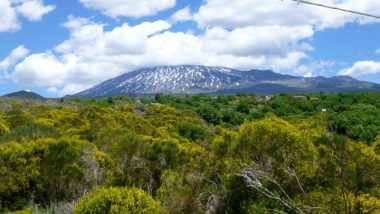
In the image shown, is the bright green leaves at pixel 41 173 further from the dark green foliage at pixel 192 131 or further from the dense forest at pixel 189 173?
the dark green foliage at pixel 192 131

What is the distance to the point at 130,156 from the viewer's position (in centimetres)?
2845

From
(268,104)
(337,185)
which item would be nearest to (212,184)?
(337,185)

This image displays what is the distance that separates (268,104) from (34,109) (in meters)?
57.6

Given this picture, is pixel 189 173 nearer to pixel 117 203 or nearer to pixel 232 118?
pixel 117 203

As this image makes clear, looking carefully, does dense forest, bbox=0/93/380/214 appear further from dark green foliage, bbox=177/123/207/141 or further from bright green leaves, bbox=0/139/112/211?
dark green foliage, bbox=177/123/207/141

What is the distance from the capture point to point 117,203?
16.3 metres

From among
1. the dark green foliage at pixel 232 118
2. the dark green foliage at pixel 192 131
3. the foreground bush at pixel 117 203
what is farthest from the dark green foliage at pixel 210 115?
the foreground bush at pixel 117 203

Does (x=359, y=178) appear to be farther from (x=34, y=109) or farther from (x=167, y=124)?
(x=34, y=109)

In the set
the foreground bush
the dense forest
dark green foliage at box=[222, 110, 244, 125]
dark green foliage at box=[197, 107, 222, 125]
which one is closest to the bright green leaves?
the dense forest

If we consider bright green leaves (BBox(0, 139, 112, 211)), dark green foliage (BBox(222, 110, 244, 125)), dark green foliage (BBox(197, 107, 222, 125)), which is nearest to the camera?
bright green leaves (BBox(0, 139, 112, 211))

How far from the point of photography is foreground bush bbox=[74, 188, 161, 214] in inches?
632

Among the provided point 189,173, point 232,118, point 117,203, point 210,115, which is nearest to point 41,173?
point 189,173

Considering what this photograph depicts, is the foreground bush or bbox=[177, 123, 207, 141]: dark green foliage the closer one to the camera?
the foreground bush

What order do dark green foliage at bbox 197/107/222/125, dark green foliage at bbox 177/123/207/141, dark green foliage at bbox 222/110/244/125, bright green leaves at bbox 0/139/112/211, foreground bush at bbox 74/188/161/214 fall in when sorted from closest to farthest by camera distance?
1. foreground bush at bbox 74/188/161/214
2. bright green leaves at bbox 0/139/112/211
3. dark green foliage at bbox 177/123/207/141
4. dark green foliage at bbox 197/107/222/125
5. dark green foliage at bbox 222/110/244/125
